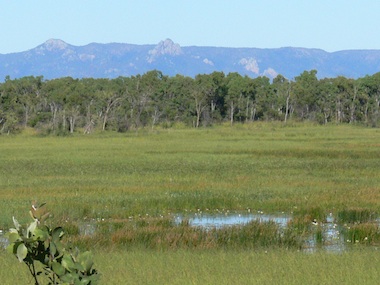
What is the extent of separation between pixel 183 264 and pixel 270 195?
35.2 ft

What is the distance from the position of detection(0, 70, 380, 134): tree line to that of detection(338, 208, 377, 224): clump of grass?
52.9m

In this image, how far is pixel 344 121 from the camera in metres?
95.2

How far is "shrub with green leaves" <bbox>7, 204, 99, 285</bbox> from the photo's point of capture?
430 cm

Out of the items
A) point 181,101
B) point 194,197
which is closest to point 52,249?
point 194,197

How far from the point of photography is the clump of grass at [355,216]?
17.3m

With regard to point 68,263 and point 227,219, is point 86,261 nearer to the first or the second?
point 68,263

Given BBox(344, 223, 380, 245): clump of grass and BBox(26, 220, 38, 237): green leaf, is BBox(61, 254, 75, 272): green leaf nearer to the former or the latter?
BBox(26, 220, 38, 237): green leaf

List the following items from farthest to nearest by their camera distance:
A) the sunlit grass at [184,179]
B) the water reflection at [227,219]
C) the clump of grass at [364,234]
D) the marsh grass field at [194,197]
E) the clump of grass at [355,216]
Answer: the sunlit grass at [184,179], the clump of grass at [355,216], the water reflection at [227,219], the clump of grass at [364,234], the marsh grass field at [194,197]

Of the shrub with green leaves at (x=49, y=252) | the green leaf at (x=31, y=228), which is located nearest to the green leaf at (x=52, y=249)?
the shrub with green leaves at (x=49, y=252)

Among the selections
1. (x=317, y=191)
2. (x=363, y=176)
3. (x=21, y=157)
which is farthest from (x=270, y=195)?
(x=21, y=157)

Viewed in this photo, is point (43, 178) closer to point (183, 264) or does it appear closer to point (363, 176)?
point (363, 176)

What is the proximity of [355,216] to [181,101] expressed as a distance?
7205 cm

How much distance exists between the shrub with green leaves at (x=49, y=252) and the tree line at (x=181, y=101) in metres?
65.0

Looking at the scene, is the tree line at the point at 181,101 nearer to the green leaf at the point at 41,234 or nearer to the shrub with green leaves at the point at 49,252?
the shrub with green leaves at the point at 49,252
